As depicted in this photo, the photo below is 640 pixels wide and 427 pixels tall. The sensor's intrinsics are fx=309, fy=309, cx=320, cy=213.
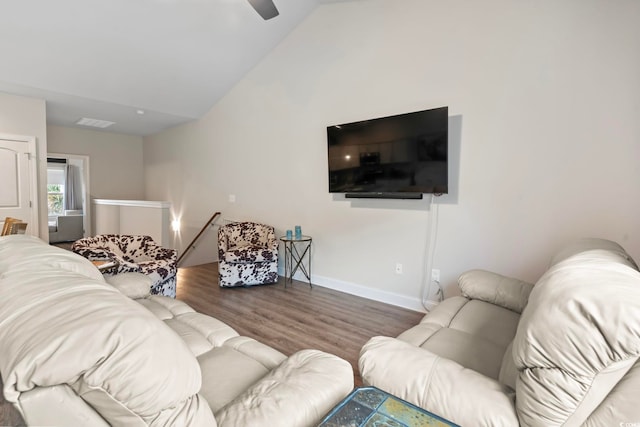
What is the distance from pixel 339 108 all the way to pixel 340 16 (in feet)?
3.41

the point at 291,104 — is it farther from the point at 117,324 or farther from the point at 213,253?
the point at 117,324

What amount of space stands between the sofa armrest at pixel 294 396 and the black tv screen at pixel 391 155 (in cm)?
217

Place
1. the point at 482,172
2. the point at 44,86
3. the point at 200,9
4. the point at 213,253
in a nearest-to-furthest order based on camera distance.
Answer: the point at 482,172 → the point at 200,9 → the point at 44,86 → the point at 213,253

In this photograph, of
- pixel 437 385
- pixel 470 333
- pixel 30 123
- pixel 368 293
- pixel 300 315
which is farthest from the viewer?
pixel 30 123

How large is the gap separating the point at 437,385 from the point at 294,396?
0.49m

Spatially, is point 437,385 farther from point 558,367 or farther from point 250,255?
point 250,255

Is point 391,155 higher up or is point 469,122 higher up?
point 469,122

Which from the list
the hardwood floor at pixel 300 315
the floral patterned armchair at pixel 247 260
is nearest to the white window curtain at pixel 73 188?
the hardwood floor at pixel 300 315

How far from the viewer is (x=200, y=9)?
348cm

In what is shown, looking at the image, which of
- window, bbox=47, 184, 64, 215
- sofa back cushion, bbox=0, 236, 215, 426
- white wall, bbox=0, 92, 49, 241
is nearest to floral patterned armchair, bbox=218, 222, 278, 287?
white wall, bbox=0, 92, 49, 241

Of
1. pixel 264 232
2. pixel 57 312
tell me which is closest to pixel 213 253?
pixel 264 232

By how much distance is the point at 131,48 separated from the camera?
375cm

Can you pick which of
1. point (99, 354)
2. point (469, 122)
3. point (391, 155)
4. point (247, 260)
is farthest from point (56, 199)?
point (99, 354)

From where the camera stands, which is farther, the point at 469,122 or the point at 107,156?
the point at 107,156
